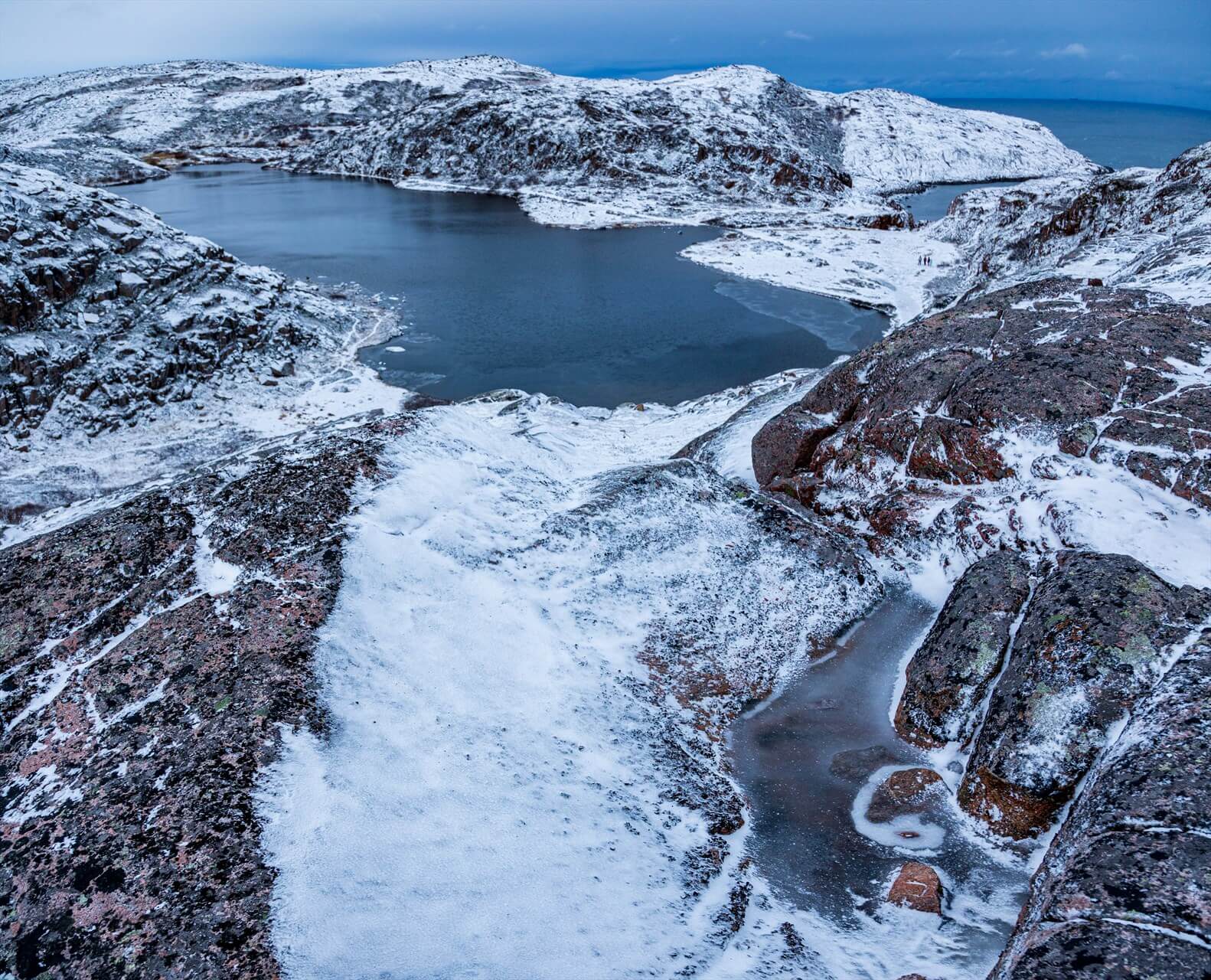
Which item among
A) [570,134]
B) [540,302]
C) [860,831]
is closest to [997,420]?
[860,831]

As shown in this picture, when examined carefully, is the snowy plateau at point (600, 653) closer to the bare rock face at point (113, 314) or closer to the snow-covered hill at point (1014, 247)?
the bare rock face at point (113, 314)

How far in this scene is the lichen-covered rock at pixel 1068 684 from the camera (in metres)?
9.51

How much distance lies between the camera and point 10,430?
995 inches

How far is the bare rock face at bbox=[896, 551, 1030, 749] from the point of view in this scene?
1139 cm

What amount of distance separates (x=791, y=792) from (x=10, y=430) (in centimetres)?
2864

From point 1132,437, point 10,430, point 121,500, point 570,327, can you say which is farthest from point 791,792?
point 570,327

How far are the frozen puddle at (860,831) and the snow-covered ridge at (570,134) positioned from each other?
73.5 metres

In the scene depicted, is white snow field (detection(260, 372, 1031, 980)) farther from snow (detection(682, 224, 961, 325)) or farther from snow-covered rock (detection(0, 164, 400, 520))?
snow (detection(682, 224, 961, 325))

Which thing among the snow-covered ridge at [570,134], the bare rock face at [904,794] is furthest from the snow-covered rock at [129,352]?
the snow-covered ridge at [570,134]

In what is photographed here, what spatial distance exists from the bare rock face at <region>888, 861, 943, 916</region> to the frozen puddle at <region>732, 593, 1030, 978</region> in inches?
4.1

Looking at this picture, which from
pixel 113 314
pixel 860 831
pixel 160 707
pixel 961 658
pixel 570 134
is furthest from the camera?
pixel 570 134

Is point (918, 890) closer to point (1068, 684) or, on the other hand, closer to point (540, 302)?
point (1068, 684)

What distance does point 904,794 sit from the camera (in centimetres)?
1059

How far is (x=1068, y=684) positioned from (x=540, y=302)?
40.2 meters
